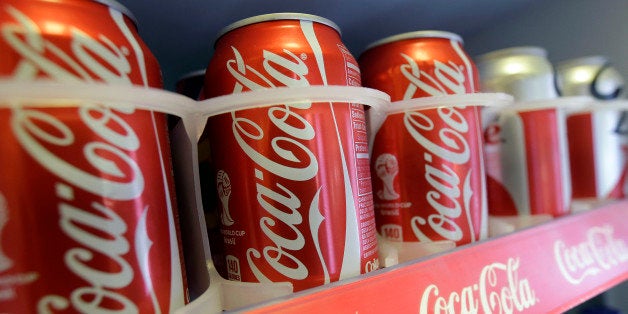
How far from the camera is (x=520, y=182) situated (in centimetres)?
85

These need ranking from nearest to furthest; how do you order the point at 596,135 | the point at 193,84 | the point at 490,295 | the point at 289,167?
1. the point at 289,167
2. the point at 490,295
3. the point at 193,84
4. the point at 596,135

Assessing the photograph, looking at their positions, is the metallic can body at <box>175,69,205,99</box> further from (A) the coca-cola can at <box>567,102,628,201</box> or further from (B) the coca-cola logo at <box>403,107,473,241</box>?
(A) the coca-cola can at <box>567,102,628,201</box>

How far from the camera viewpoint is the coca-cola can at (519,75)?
2.78 feet

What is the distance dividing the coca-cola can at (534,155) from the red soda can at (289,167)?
1.41ft

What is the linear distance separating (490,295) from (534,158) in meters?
0.35

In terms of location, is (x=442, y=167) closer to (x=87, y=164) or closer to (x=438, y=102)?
(x=438, y=102)

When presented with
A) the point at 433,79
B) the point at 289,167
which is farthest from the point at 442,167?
the point at 289,167

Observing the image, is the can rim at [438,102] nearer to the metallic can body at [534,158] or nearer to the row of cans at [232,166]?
the row of cans at [232,166]

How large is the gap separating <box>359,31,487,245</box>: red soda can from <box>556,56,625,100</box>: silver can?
1.69 feet

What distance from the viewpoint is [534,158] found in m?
0.84

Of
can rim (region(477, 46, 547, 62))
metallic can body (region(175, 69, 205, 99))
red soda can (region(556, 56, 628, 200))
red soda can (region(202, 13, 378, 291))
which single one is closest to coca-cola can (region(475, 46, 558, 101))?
can rim (region(477, 46, 547, 62))

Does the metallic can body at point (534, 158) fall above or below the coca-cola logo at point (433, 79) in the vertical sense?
below

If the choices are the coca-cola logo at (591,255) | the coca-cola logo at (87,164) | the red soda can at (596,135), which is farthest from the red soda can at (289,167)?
the red soda can at (596,135)

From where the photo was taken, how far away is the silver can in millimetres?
1054
